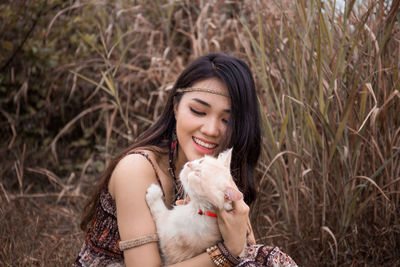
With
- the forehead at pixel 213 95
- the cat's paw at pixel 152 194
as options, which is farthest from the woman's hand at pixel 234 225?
the forehead at pixel 213 95

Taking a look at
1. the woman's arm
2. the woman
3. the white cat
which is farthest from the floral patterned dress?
the white cat

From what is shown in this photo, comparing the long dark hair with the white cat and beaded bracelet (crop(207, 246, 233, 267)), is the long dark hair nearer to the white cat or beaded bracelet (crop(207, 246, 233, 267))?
the white cat

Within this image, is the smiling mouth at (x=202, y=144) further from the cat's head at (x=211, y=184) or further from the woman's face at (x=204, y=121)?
the cat's head at (x=211, y=184)

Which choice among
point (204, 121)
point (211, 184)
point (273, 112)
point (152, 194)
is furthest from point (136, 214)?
point (273, 112)

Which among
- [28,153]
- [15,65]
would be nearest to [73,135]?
[28,153]

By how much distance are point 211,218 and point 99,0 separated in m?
2.75

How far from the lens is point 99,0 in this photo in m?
3.57

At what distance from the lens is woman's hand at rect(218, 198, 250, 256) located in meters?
1.46

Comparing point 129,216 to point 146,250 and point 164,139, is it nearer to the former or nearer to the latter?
point 146,250

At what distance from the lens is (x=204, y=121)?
5.56ft

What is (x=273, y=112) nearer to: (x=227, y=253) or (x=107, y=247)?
(x=227, y=253)

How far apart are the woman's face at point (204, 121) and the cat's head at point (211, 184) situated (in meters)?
0.20

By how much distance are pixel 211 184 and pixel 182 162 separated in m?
0.54

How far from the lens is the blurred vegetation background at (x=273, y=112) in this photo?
2004 mm
